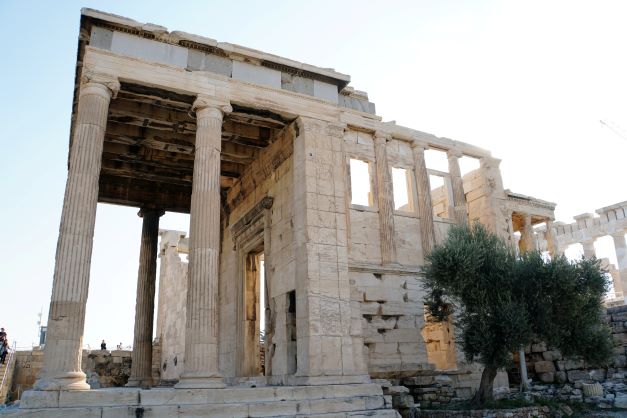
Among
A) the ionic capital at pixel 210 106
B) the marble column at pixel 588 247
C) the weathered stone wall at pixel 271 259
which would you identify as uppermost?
the marble column at pixel 588 247

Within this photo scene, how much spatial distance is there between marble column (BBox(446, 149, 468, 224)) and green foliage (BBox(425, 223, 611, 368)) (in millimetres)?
5279

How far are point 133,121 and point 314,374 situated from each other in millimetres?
8144

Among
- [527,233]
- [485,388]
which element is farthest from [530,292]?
[527,233]

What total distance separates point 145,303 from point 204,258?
7919 mm

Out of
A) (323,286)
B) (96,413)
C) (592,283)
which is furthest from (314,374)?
(592,283)

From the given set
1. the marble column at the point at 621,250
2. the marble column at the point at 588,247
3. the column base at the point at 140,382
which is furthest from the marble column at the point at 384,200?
the marble column at the point at 588,247

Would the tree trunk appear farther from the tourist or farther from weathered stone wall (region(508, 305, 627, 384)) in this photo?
the tourist

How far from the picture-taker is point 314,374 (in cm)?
1070

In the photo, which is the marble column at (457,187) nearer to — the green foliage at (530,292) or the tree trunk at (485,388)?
the green foliage at (530,292)

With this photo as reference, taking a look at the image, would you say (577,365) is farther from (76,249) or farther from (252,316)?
(76,249)

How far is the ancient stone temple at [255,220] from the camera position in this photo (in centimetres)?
971

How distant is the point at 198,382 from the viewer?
9648mm

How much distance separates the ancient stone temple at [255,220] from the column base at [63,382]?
28 mm

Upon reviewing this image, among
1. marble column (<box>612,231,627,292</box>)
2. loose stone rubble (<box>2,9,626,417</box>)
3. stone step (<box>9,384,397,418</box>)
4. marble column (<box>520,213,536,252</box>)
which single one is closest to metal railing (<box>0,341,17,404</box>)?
loose stone rubble (<box>2,9,626,417</box>)
